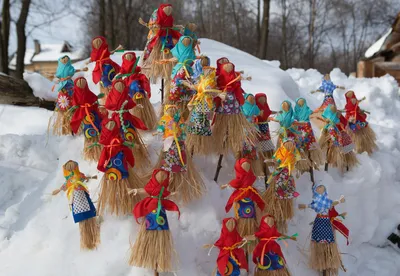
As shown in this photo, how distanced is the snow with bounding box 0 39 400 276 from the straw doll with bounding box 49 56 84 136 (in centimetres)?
14

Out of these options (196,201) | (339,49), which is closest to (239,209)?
(196,201)

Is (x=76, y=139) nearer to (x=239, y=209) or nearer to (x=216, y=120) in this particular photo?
(x=216, y=120)

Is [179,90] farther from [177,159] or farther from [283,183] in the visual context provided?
[283,183]

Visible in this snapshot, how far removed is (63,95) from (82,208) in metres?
1.19

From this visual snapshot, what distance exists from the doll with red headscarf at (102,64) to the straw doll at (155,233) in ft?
4.06

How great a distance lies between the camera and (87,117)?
9.87 feet

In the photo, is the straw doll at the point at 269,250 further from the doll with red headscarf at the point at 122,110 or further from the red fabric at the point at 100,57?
the red fabric at the point at 100,57

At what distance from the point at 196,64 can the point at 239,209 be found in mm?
1067

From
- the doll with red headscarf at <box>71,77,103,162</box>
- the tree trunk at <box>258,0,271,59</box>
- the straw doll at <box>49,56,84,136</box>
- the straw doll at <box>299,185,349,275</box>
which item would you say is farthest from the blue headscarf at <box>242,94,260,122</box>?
the tree trunk at <box>258,0,271,59</box>

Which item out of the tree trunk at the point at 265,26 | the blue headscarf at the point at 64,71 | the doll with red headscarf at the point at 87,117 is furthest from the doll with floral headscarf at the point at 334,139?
the tree trunk at the point at 265,26

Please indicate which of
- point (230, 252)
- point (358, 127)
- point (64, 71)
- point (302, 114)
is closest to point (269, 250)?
point (230, 252)

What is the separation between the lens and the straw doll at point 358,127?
391cm

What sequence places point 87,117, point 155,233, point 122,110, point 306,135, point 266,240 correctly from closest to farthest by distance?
point 155,233, point 266,240, point 122,110, point 87,117, point 306,135

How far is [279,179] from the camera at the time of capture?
2814mm
